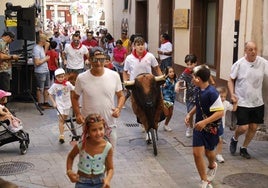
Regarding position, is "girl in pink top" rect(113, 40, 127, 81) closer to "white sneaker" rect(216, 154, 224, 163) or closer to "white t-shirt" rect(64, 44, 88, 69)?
"white t-shirt" rect(64, 44, 88, 69)

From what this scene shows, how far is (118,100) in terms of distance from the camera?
5555 mm

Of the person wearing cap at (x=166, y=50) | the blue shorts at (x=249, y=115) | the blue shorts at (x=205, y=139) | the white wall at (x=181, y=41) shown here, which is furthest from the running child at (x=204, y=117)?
the person wearing cap at (x=166, y=50)

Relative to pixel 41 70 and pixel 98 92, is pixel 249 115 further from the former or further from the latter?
pixel 41 70

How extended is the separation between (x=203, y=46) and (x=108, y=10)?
12.7 metres

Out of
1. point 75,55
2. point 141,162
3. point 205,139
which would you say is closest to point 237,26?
point 141,162

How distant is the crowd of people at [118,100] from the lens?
169 inches

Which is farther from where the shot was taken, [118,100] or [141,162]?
[141,162]

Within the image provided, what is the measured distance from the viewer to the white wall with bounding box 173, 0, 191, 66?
1183cm

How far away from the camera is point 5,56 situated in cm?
989

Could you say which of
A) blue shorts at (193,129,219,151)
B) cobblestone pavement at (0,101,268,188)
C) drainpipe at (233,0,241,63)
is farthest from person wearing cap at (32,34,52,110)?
blue shorts at (193,129,219,151)

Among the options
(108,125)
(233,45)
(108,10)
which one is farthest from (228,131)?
(108,10)

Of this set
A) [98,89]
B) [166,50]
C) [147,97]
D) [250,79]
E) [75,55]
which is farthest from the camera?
[166,50]

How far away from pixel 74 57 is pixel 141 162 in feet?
17.0

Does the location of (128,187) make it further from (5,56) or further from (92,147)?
(5,56)
